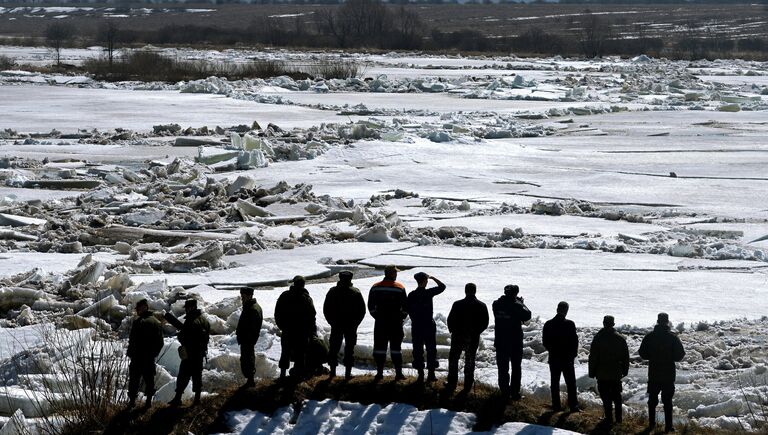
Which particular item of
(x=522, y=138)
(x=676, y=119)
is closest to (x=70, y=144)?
(x=522, y=138)

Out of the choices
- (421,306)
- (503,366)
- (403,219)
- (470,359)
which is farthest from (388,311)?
(403,219)

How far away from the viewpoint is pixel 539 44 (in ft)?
252

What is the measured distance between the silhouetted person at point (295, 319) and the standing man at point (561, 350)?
1.86 meters

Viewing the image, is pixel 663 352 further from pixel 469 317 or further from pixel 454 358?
pixel 454 358

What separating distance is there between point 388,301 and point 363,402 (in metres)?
0.82

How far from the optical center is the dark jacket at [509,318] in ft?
27.7

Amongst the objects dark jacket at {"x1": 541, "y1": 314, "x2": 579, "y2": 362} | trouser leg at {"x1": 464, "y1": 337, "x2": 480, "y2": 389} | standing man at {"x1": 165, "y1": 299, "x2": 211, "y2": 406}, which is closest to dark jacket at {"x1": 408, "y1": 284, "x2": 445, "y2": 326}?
trouser leg at {"x1": 464, "y1": 337, "x2": 480, "y2": 389}

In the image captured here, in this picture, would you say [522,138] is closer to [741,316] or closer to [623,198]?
Answer: [623,198]

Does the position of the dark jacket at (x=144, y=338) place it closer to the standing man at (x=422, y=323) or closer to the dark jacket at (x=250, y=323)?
the dark jacket at (x=250, y=323)

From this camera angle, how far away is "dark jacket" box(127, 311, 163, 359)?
328 inches

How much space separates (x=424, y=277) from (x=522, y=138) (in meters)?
19.7

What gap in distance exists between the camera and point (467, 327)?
8.60 m

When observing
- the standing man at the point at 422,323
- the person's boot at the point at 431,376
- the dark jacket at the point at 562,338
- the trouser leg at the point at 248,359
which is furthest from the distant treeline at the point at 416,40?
the trouser leg at the point at 248,359

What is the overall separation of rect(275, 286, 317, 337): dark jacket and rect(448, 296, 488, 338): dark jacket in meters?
1.15
